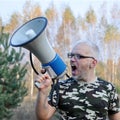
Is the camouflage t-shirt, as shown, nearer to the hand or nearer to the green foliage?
the hand

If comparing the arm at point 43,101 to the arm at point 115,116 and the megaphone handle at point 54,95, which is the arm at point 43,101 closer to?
the megaphone handle at point 54,95

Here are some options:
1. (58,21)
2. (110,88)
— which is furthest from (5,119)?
(58,21)

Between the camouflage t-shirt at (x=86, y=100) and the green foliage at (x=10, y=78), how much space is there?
791cm

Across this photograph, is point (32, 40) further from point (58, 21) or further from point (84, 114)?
point (58, 21)

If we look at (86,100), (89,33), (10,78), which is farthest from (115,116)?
(89,33)

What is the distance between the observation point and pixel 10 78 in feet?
Answer: 36.1

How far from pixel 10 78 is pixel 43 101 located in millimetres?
8578

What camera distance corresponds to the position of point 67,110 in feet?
8.96

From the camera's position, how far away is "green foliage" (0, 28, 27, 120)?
10.8 metres

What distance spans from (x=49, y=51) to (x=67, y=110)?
50 centimetres

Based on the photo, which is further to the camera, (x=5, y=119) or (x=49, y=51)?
(x=5, y=119)

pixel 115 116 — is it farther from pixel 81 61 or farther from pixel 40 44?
pixel 40 44

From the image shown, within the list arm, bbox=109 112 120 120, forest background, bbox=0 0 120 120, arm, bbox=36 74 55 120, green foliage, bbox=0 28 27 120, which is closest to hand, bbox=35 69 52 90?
arm, bbox=36 74 55 120

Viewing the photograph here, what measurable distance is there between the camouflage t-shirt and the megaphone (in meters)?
0.27
